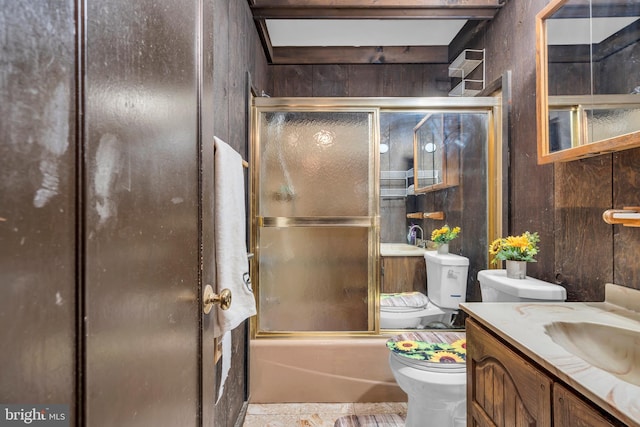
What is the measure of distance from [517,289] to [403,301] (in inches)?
38.6

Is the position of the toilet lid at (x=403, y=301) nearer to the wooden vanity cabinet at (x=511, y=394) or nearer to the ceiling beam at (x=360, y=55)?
the wooden vanity cabinet at (x=511, y=394)

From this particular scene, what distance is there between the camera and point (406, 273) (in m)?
2.41

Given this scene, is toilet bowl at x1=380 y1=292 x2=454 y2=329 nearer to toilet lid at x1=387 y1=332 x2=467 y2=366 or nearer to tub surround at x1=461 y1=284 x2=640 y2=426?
toilet lid at x1=387 y1=332 x2=467 y2=366

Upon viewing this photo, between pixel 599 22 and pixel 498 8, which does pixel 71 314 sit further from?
pixel 498 8

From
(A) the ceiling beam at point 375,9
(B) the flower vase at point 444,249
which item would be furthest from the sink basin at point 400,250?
(A) the ceiling beam at point 375,9

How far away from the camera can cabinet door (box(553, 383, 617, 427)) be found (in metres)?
0.60

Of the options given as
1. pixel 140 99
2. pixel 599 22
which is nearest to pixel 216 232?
pixel 140 99

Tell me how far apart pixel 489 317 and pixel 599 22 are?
1.09 m

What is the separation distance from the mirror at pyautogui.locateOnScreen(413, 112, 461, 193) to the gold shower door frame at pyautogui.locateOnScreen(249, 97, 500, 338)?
0.44ft

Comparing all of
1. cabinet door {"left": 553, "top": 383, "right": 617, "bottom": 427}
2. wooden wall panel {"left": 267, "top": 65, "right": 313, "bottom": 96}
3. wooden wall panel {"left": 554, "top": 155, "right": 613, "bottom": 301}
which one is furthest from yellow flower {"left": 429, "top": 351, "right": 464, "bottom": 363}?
wooden wall panel {"left": 267, "top": 65, "right": 313, "bottom": 96}

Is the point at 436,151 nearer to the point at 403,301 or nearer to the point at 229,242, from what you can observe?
the point at 403,301

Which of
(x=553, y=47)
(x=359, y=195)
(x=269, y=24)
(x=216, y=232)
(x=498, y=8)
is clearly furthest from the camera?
(x=269, y=24)

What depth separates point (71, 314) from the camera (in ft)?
1.26

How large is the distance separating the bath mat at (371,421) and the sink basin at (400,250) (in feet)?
3.27
